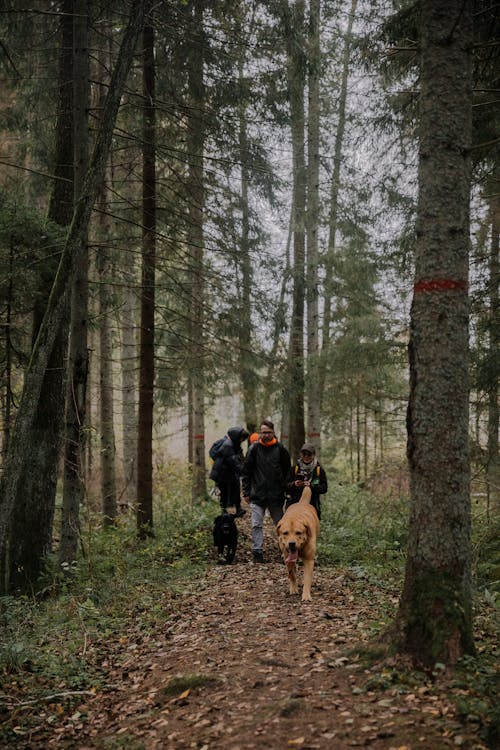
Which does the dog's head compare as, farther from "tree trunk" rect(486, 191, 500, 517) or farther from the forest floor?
"tree trunk" rect(486, 191, 500, 517)

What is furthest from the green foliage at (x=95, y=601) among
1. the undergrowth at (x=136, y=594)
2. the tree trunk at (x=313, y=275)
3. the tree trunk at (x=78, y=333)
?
the tree trunk at (x=313, y=275)

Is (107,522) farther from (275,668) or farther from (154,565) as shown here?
(275,668)

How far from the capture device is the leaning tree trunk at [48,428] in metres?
8.70

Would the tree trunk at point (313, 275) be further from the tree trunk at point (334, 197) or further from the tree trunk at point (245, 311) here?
the tree trunk at point (245, 311)

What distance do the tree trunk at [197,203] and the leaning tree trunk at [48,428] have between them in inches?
83.0

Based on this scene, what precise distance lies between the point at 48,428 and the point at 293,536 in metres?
→ 4.48

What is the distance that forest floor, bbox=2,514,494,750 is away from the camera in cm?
370

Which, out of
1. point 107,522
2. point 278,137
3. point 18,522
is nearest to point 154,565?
point 18,522

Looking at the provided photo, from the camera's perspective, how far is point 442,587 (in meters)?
4.19

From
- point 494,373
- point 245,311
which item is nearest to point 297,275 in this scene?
point 245,311

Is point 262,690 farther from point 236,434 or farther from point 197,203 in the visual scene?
point 197,203

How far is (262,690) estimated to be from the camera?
4.51 metres

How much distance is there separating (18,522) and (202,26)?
28.0 feet

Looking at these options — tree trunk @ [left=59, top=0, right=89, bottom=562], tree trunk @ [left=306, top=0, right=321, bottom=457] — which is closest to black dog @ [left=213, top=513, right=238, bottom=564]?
tree trunk @ [left=59, top=0, right=89, bottom=562]
